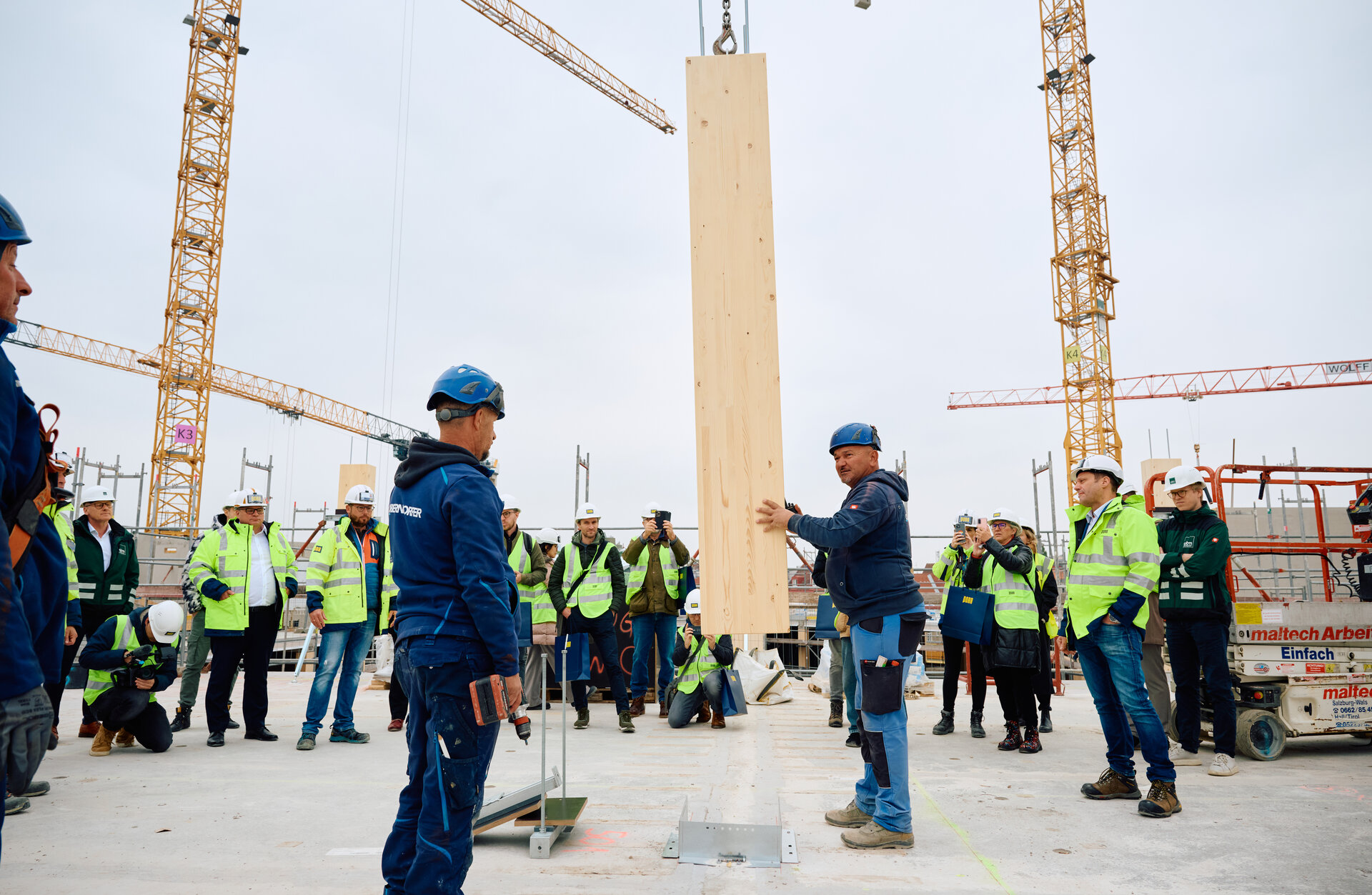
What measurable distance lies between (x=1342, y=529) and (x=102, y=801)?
36.4 meters

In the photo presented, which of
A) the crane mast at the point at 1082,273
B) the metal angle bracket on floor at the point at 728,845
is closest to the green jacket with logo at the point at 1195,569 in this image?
the metal angle bracket on floor at the point at 728,845

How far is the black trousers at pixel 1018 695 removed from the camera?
20.3 ft

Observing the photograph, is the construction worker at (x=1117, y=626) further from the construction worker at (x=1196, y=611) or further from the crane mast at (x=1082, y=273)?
the crane mast at (x=1082, y=273)

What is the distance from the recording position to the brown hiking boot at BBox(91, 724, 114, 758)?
5.68 metres

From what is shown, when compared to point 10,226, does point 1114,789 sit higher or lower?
lower

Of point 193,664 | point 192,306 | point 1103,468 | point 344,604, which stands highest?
point 192,306

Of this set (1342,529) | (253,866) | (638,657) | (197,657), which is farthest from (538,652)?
(1342,529)

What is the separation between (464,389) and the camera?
2.88m

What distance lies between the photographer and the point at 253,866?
11.0 ft

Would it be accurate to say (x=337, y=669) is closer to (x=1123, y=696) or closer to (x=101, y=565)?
(x=101, y=565)

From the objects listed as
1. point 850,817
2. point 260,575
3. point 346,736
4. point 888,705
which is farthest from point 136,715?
point 888,705

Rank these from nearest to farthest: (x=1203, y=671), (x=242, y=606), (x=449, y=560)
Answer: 1. (x=449, y=560)
2. (x=1203, y=671)
3. (x=242, y=606)

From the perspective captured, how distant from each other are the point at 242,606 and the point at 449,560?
4.50 meters

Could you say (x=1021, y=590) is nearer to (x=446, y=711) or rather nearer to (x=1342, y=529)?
(x=446, y=711)
